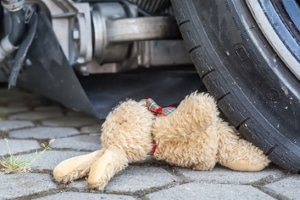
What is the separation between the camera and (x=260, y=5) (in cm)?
120

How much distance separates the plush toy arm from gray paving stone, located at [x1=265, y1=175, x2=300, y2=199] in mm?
189

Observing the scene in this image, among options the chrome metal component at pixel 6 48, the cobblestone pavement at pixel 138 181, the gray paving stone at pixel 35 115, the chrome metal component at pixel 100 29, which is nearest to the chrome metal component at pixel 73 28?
the chrome metal component at pixel 100 29

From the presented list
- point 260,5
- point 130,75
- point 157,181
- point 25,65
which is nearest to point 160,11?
point 130,75

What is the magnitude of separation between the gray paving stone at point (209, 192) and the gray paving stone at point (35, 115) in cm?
88

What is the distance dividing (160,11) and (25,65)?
1.58 feet

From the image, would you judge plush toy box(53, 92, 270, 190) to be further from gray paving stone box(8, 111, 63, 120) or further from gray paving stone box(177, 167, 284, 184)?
gray paving stone box(8, 111, 63, 120)

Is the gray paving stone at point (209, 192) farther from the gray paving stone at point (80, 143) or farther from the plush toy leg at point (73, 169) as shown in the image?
the gray paving stone at point (80, 143)

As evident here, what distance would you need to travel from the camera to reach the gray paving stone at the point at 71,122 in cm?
176

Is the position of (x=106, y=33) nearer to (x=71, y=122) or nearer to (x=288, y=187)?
(x=71, y=122)

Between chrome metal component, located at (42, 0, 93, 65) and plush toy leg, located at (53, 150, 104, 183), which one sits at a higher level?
chrome metal component, located at (42, 0, 93, 65)

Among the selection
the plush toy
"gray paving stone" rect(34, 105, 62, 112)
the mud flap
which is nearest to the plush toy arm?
the plush toy

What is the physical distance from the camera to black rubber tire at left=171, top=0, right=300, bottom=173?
3.91ft

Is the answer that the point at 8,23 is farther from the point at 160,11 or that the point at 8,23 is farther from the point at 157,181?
the point at 157,181

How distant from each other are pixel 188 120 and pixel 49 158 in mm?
390
